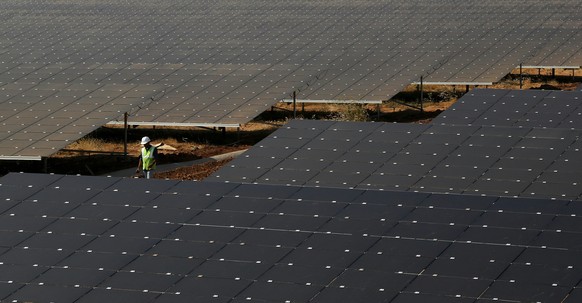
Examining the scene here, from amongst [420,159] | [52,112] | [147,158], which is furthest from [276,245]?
[52,112]

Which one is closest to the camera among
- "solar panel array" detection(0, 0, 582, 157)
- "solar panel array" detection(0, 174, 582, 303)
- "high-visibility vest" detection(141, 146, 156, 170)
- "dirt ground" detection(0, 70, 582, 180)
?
"solar panel array" detection(0, 174, 582, 303)

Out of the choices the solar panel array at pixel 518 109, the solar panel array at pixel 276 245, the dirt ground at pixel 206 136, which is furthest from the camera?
the dirt ground at pixel 206 136

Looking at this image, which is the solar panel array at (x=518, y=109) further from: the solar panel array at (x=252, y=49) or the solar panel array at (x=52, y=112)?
the solar panel array at (x=52, y=112)

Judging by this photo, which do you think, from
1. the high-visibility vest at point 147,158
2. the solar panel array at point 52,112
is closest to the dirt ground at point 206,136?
the solar panel array at point 52,112

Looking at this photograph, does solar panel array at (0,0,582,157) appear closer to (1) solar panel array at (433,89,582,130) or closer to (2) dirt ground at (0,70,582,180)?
(2) dirt ground at (0,70,582,180)

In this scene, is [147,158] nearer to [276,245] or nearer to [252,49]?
[276,245]

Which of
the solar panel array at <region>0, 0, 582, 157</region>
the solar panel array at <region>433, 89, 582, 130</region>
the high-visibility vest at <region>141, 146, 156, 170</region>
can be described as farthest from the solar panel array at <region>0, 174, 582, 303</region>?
the solar panel array at <region>0, 0, 582, 157</region>
